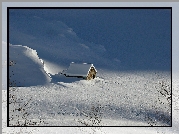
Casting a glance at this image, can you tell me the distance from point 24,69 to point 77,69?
80 centimetres

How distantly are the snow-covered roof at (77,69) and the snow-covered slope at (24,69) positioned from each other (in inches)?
Result: 13.5

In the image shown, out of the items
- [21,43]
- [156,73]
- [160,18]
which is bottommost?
[156,73]

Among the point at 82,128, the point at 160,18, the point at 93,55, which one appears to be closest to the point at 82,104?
the point at 82,128

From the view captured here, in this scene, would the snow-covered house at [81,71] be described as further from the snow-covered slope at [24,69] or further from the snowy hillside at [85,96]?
the snow-covered slope at [24,69]

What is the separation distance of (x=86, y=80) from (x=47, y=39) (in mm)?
847

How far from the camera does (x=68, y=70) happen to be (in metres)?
5.98

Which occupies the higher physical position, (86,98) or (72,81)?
(72,81)

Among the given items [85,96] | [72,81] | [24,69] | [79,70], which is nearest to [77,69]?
[79,70]

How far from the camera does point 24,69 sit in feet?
19.7

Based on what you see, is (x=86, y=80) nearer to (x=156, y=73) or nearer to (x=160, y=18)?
(x=156, y=73)

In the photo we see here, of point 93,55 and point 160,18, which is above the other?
point 160,18

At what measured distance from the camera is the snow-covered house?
5938 millimetres

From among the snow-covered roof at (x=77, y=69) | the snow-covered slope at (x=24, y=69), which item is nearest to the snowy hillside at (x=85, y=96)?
the snow-covered slope at (x=24, y=69)

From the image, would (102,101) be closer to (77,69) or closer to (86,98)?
(86,98)
